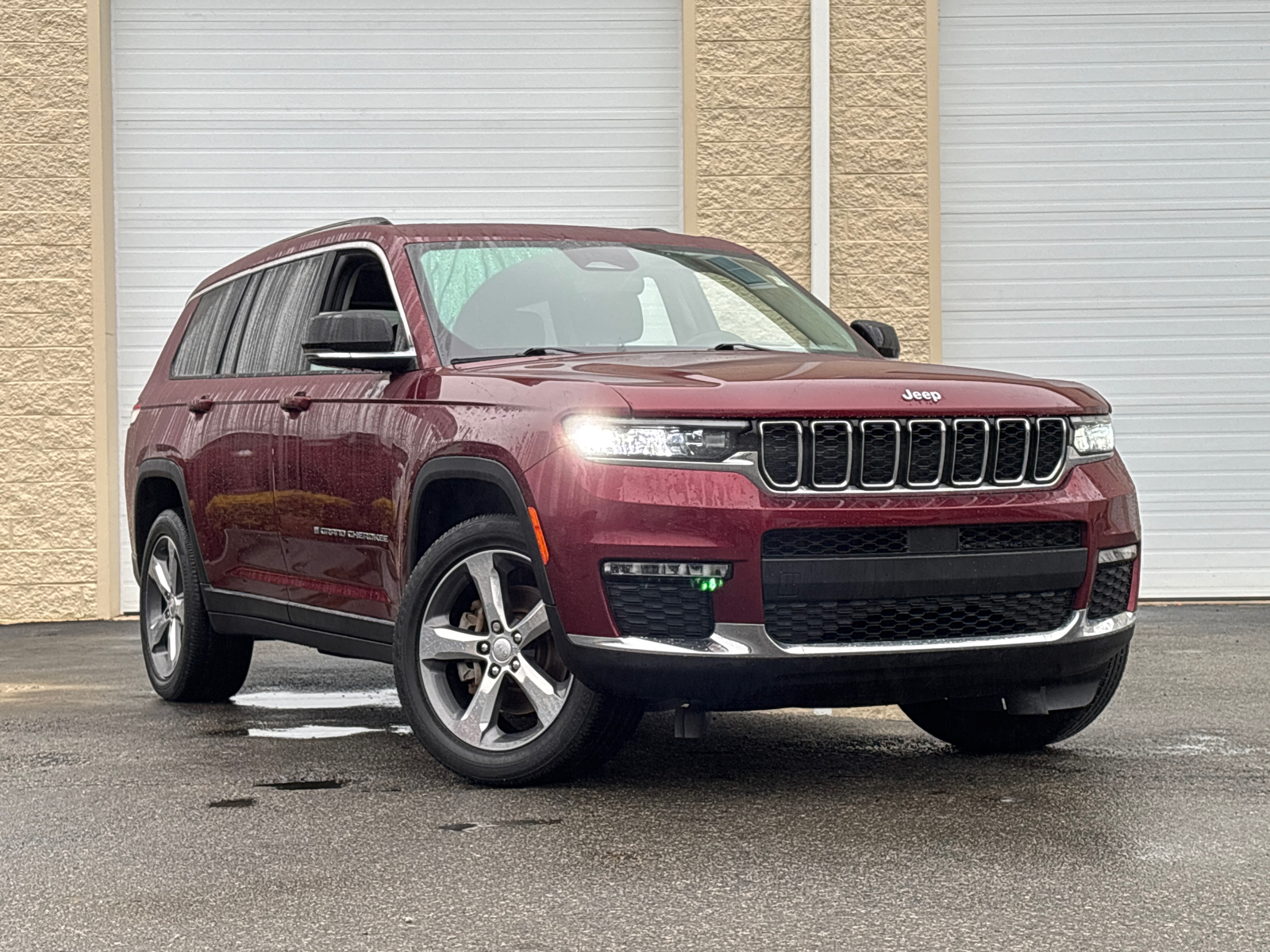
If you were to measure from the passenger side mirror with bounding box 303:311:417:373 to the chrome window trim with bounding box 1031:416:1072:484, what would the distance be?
2046mm

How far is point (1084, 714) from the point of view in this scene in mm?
5957

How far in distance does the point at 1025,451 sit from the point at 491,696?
1738mm

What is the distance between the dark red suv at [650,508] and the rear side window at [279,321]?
7cm

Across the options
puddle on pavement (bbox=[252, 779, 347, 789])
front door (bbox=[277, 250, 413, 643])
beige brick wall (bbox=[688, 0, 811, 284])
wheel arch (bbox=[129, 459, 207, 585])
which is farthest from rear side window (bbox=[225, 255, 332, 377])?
beige brick wall (bbox=[688, 0, 811, 284])

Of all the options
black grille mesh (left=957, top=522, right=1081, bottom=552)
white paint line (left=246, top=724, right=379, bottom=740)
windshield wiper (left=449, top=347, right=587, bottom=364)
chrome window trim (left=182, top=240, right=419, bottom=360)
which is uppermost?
chrome window trim (left=182, top=240, right=419, bottom=360)

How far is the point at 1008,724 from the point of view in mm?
6078

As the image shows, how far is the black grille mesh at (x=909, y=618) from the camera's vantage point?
495 cm

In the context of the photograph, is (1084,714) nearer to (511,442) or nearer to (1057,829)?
(1057,829)

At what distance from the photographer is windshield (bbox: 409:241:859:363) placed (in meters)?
6.10

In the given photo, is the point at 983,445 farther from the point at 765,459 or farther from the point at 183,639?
the point at 183,639

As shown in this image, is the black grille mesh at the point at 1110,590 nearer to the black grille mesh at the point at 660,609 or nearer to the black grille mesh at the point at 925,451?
the black grille mesh at the point at 925,451

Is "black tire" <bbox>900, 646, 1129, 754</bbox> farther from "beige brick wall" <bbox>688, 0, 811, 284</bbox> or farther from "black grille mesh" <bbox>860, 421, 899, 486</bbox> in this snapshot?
"beige brick wall" <bbox>688, 0, 811, 284</bbox>

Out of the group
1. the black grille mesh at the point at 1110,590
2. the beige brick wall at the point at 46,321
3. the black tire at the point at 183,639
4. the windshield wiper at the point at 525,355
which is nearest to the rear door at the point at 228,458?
the black tire at the point at 183,639

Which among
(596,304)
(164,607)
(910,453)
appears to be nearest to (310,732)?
(164,607)
